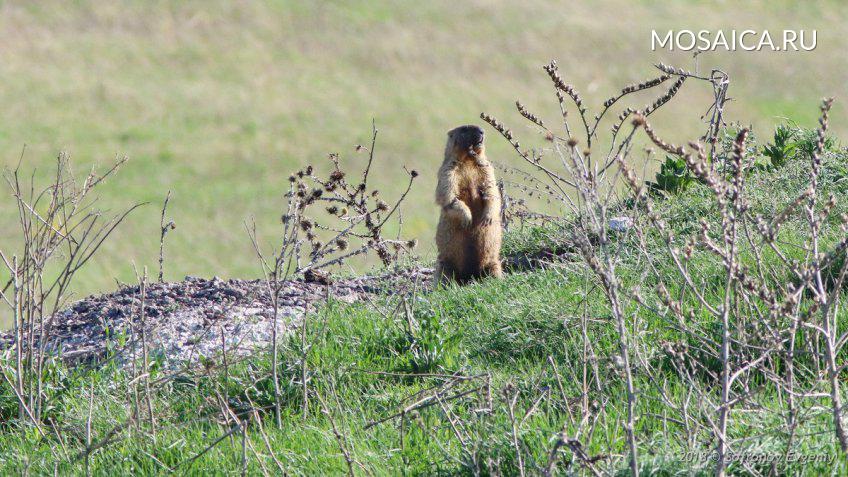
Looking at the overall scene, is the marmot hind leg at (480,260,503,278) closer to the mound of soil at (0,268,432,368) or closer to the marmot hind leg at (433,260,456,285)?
the marmot hind leg at (433,260,456,285)

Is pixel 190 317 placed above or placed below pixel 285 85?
below

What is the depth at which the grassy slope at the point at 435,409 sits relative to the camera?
3.48 m

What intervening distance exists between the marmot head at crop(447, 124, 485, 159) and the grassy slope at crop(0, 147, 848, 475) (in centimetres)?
122

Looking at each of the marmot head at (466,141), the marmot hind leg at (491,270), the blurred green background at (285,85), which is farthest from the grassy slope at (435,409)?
the blurred green background at (285,85)

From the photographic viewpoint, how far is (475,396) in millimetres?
4023

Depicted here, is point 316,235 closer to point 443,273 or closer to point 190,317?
point 443,273

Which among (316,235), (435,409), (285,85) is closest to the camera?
(435,409)

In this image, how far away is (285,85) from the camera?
66.1 ft

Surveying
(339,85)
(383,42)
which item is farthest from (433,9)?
(339,85)

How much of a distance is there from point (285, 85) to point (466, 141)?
13993 millimetres

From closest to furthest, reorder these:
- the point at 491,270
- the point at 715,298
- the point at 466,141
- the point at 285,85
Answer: the point at 715,298 < the point at 491,270 < the point at 466,141 < the point at 285,85

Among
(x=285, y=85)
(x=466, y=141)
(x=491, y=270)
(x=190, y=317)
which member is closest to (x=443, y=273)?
(x=491, y=270)

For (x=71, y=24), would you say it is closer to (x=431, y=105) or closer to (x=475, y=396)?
(x=431, y=105)

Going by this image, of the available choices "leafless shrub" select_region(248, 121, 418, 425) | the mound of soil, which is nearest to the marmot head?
"leafless shrub" select_region(248, 121, 418, 425)
